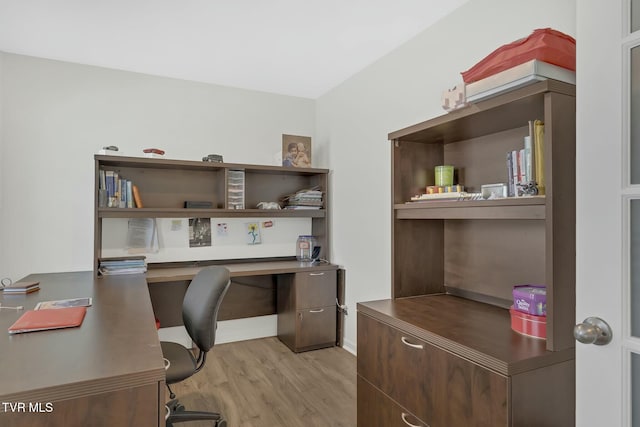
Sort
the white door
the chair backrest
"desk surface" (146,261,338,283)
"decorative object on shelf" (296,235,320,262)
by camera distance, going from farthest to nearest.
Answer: "decorative object on shelf" (296,235,320,262)
"desk surface" (146,261,338,283)
the chair backrest
the white door

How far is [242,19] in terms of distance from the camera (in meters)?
2.40

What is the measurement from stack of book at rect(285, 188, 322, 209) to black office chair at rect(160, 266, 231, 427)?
1472mm

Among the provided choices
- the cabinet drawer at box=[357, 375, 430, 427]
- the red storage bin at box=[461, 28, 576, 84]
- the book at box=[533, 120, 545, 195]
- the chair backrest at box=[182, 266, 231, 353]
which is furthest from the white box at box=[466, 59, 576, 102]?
the chair backrest at box=[182, 266, 231, 353]

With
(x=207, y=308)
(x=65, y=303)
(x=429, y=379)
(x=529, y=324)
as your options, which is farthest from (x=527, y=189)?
(x=65, y=303)

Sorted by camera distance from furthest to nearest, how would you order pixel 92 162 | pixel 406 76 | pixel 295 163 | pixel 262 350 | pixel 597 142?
pixel 295 163, pixel 262 350, pixel 92 162, pixel 406 76, pixel 597 142

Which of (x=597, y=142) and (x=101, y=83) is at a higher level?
(x=101, y=83)

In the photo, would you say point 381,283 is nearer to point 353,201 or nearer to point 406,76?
point 353,201

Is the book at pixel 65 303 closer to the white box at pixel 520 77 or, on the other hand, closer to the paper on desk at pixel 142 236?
the paper on desk at pixel 142 236

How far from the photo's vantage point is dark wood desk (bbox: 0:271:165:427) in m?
0.96

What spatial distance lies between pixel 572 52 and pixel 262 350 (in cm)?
300

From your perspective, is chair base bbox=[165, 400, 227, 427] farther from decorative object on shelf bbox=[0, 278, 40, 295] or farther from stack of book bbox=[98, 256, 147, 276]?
stack of book bbox=[98, 256, 147, 276]

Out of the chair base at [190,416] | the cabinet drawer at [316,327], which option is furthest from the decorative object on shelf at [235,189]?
the chair base at [190,416]

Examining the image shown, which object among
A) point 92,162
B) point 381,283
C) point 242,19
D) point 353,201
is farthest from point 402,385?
point 92,162

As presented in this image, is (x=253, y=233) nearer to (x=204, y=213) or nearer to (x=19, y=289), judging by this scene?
(x=204, y=213)
